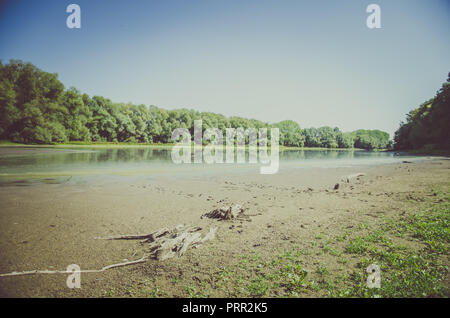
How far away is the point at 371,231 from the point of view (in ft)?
21.0

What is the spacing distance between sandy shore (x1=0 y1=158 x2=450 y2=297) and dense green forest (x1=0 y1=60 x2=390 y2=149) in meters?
59.5

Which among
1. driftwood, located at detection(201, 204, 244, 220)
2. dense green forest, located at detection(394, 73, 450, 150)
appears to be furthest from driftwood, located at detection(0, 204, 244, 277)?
dense green forest, located at detection(394, 73, 450, 150)

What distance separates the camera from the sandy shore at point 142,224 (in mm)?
4504

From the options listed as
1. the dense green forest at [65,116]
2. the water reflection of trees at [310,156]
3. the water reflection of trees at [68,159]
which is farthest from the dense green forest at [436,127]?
the dense green forest at [65,116]

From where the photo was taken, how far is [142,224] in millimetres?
7789

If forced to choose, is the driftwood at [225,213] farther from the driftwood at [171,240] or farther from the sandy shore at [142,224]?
the driftwood at [171,240]

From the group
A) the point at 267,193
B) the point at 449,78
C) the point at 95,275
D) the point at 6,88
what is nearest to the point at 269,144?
the point at 449,78

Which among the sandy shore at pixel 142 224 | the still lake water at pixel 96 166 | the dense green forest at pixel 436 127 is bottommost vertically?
the sandy shore at pixel 142 224

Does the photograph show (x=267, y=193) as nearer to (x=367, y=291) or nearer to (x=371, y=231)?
(x=371, y=231)

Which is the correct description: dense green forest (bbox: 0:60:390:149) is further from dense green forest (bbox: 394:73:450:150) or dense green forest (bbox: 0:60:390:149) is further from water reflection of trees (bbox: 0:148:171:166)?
dense green forest (bbox: 394:73:450:150)

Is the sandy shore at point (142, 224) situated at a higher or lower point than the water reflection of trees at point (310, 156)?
lower

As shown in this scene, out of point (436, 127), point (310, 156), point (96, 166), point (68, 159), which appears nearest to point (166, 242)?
point (96, 166)

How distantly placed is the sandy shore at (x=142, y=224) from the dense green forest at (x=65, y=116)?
5946 centimetres

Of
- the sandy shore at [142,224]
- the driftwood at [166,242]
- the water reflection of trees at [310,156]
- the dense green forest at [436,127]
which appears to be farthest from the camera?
the dense green forest at [436,127]
